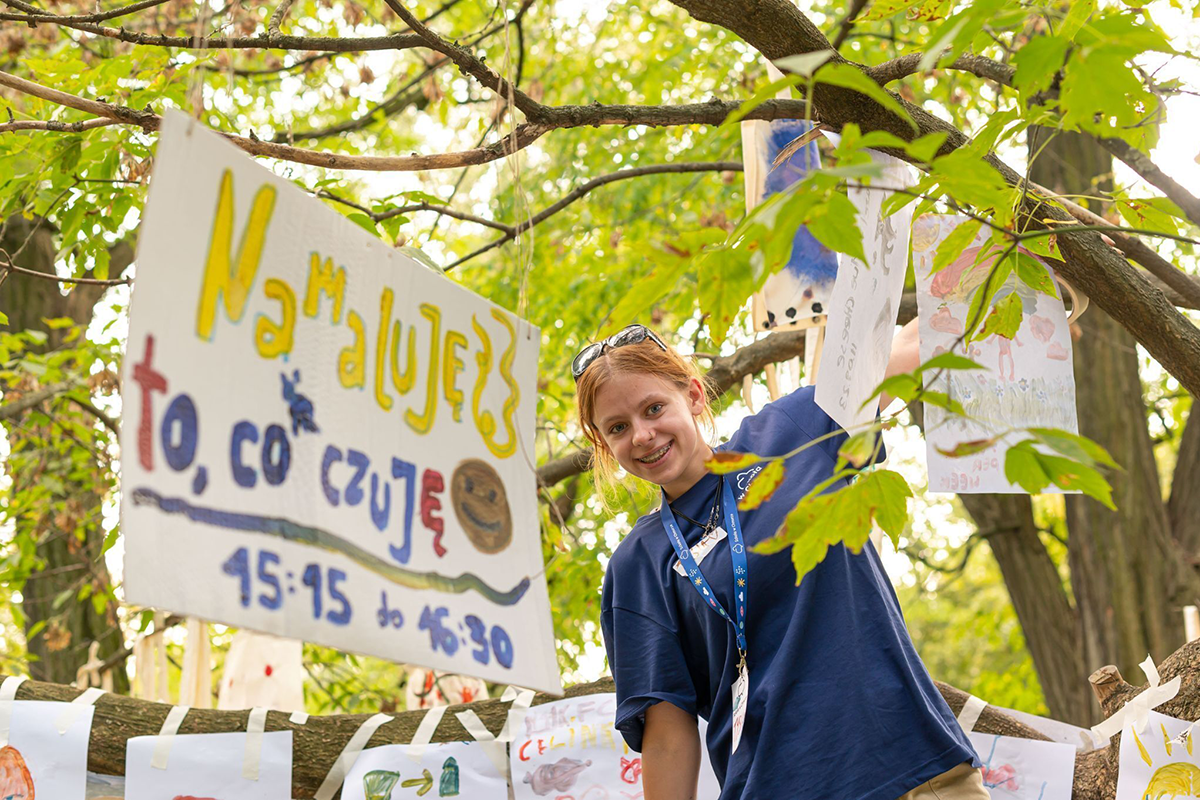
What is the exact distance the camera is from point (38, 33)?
458cm

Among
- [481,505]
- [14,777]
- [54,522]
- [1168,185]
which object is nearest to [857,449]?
[481,505]

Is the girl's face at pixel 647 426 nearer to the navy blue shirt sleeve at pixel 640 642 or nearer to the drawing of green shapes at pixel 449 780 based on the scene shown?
the navy blue shirt sleeve at pixel 640 642

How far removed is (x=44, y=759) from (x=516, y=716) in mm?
1095

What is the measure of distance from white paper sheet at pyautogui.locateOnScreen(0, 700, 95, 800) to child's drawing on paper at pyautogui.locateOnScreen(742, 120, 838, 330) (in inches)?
74.4

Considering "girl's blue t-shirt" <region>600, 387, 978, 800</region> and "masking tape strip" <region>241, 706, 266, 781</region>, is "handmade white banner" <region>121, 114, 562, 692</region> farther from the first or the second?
"masking tape strip" <region>241, 706, 266, 781</region>

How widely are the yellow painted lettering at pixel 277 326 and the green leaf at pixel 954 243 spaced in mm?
938

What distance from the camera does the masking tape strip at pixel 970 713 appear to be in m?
2.64

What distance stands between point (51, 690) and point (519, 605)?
6.25ft

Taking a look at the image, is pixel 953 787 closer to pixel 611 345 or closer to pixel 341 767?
pixel 611 345

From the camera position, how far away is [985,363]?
215 centimetres

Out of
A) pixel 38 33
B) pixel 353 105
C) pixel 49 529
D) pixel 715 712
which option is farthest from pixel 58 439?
pixel 715 712

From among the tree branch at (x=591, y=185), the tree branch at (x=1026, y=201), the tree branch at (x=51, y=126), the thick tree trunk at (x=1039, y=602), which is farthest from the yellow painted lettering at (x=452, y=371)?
the thick tree trunk at (x=1039, y=602)

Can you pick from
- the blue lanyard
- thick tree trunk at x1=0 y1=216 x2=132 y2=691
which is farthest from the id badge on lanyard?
thick tree trunk at x1=0 y1=216 x2=132 y2=691

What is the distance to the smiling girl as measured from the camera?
166 cm
